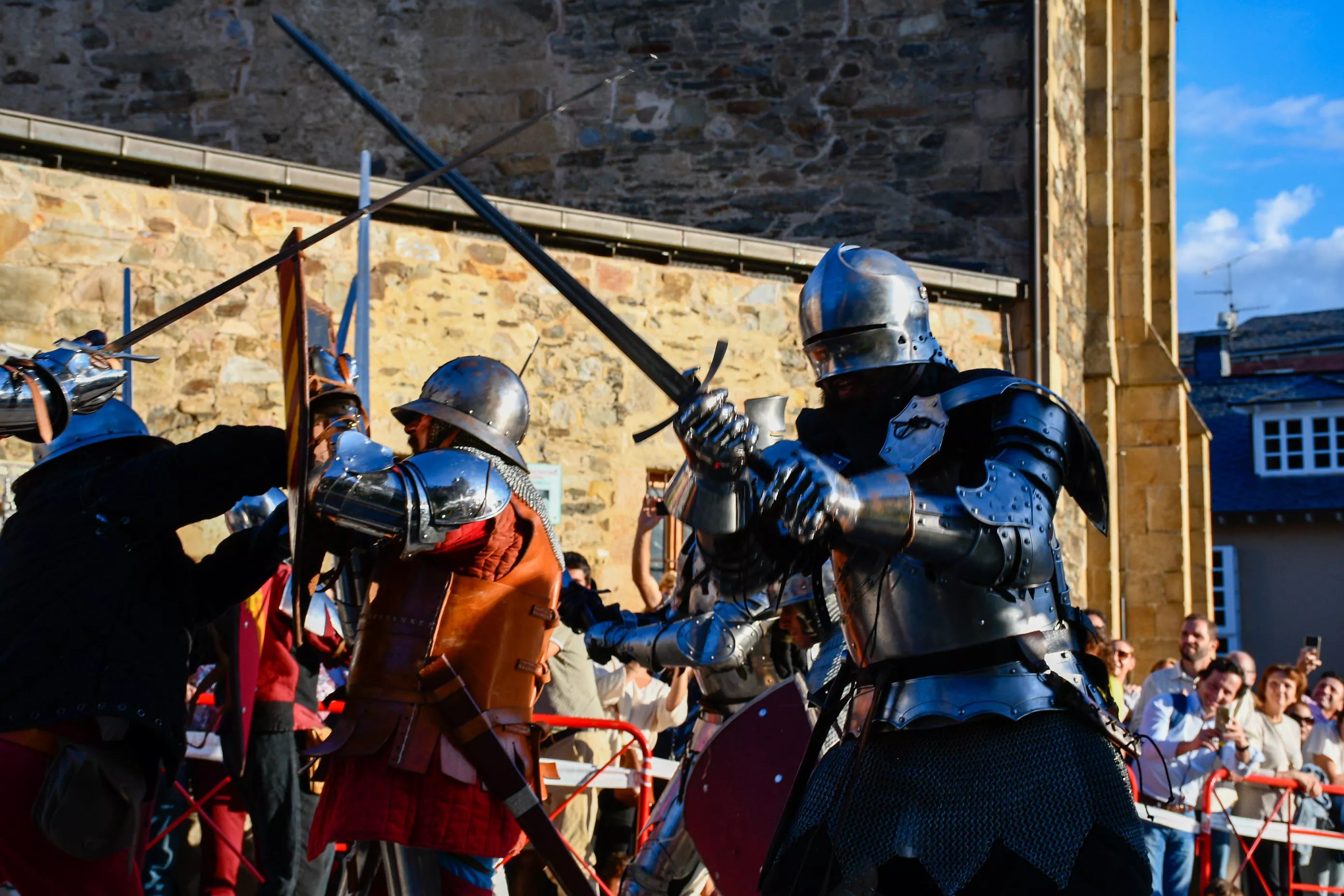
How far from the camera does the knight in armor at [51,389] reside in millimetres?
3621

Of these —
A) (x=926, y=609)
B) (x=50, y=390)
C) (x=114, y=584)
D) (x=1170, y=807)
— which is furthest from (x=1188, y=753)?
(x=50, y=390)

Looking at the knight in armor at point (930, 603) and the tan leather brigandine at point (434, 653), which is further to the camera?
the tan leather brigandine at point (434, 653)

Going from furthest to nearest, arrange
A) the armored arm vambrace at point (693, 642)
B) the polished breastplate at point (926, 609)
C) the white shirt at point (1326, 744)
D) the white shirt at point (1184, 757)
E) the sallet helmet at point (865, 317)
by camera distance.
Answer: the white shirt at point (1326, 744), the white shirt at point (1184, 757), the armored arm vambrace at point (693, 642), the sallet helmet at point (865, 317), the polished breastplate at point (926, 609)

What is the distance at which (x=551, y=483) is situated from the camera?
845 centimetres

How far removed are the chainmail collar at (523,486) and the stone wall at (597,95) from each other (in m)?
8.10

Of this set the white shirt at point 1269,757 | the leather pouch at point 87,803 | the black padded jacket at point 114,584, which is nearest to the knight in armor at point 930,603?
the black padded jacket at point 114,584

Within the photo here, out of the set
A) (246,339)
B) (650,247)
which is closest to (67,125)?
(246,339)

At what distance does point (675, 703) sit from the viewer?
22.9 ft

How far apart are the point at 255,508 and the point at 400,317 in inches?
101

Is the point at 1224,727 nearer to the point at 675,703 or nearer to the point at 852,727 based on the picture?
the point at 675,703

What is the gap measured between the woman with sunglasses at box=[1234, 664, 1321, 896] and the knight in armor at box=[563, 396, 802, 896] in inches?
115

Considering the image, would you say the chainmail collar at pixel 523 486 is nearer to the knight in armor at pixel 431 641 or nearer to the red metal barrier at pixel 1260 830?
the knight in armor at pixel 431 641

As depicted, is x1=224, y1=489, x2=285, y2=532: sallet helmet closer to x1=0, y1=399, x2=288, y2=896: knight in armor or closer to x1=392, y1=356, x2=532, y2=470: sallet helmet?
x1=392, y1=356, x2=532, y2=470: sallet helmet

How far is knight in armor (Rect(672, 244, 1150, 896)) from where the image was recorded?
2.71 metres
